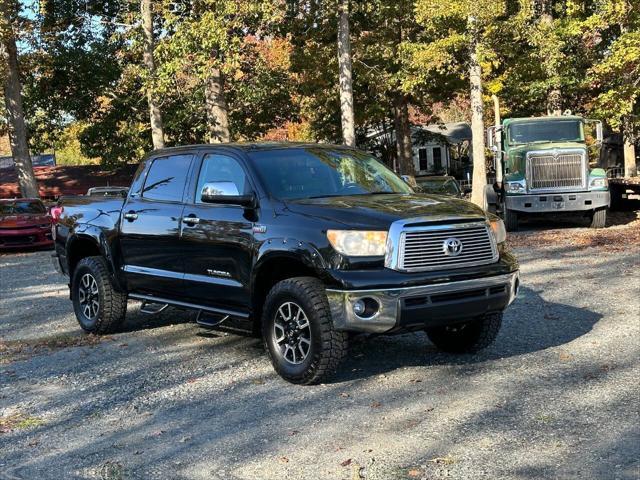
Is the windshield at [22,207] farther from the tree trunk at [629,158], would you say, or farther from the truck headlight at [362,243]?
the tree trunk at [629,158]

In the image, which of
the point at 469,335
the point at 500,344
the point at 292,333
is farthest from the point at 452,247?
the point at 500,344

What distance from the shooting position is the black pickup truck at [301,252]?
566cm

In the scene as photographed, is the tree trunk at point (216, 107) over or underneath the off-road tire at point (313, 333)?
over

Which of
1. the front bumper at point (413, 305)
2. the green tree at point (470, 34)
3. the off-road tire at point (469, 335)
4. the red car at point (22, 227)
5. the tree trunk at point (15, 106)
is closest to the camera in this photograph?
the front bumper at point (413, 305)

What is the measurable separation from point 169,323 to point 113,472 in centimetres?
469

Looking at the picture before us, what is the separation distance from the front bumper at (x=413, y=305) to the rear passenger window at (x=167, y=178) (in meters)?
2.42

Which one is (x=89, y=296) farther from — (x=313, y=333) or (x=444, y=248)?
(x=444, y=248)

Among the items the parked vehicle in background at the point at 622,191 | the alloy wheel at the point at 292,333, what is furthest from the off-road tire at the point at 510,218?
the alloy wheel at the point at 292,333

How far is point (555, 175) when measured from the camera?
1828 centimetres

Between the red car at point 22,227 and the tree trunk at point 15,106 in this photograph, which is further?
the tree trunk at point 15,106

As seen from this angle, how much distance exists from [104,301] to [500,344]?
163 inches

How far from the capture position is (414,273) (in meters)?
5.68

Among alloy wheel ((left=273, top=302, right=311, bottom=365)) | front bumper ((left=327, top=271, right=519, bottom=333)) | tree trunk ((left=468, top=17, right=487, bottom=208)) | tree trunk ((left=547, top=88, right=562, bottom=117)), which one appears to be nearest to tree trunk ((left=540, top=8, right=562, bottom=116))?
tree trunk ((left=547, top=88, right=562, bottom=117))

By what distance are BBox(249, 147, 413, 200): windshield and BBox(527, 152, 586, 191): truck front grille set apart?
11855 mm
